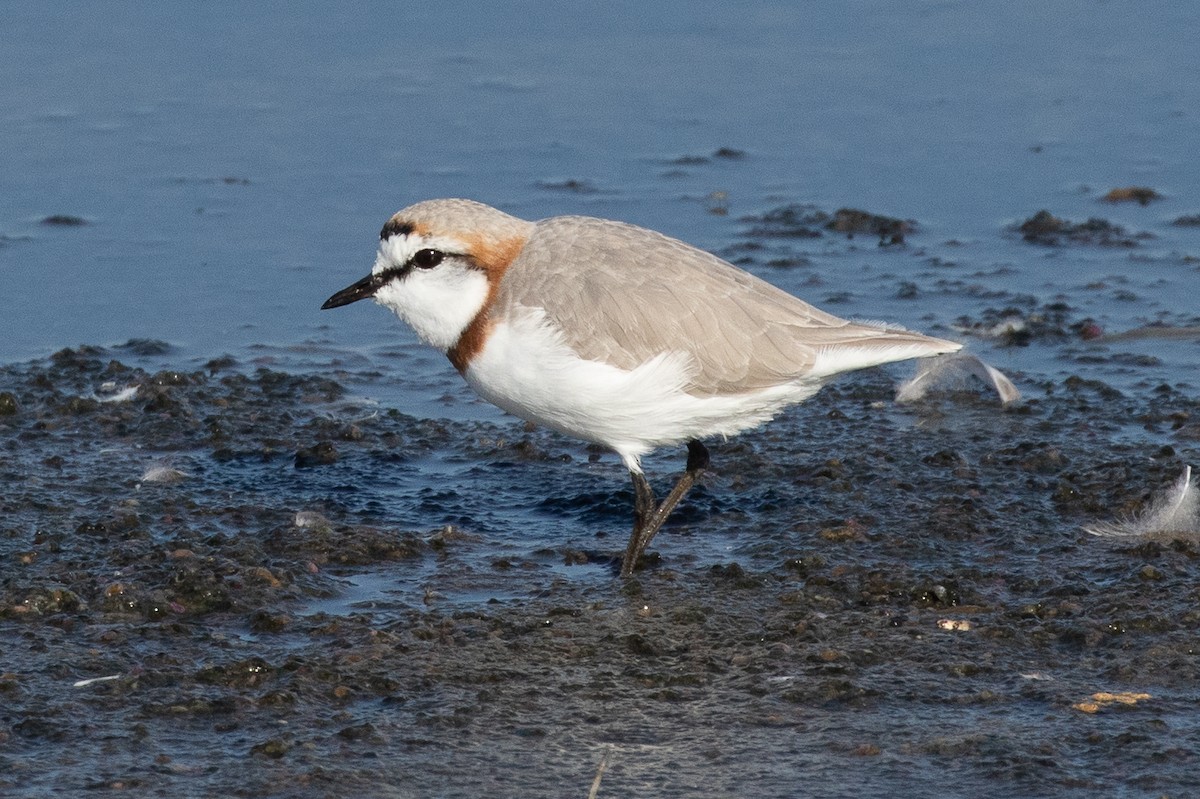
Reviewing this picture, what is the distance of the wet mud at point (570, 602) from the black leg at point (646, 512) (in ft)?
0.26

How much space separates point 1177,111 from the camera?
11.4m

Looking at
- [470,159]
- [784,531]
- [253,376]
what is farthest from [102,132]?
[784,531]

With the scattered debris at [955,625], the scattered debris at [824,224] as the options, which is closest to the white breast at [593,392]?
the scattered debris at [955,625]

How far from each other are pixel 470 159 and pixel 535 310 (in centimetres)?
538

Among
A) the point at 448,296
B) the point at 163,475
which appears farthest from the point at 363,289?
the point at 163,475

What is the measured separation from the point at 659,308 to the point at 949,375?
248 cm

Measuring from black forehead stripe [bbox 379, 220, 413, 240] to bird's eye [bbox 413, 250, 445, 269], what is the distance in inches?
3.9

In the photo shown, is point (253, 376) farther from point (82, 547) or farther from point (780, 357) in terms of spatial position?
point (780, 357)

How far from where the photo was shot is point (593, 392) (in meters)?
5.71

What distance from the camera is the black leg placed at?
604 cm

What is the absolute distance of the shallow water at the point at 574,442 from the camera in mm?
4711

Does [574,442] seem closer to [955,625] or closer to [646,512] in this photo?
[646,512]

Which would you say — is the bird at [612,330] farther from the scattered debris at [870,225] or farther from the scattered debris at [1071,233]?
the scattered debris at [1071,233]

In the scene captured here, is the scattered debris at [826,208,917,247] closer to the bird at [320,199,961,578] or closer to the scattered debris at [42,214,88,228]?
Answer: the bird at [320,199,961,578]
